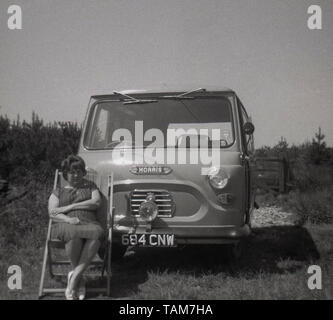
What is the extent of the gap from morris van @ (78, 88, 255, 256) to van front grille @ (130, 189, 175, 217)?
0.04ft

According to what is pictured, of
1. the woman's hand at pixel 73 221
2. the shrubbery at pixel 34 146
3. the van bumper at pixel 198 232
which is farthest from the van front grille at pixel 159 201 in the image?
the shrubbery at pixel 34 146

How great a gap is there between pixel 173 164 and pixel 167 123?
2.04 ft

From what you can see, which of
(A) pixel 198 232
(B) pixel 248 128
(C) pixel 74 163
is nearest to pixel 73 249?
(C) pixel 74 163

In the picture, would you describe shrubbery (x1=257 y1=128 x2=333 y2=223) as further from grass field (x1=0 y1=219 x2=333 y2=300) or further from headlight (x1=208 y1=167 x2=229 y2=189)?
headlight (x1=208 y1=167 x2=229 y2=189)

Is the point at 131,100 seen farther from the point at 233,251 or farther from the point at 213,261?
the point at 213,261

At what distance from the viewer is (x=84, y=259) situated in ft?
14.1

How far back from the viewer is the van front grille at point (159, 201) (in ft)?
16.1

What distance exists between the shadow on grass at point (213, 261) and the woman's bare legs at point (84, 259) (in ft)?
1.05

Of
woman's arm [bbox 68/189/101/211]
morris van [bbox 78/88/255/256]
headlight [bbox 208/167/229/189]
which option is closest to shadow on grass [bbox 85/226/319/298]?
morris van [bbox 78/88/255/256]

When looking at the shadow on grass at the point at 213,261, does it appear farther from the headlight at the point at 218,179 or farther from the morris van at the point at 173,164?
the headlight at the point at 218,179

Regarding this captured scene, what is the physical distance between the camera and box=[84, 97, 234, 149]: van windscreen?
526 centimetres
